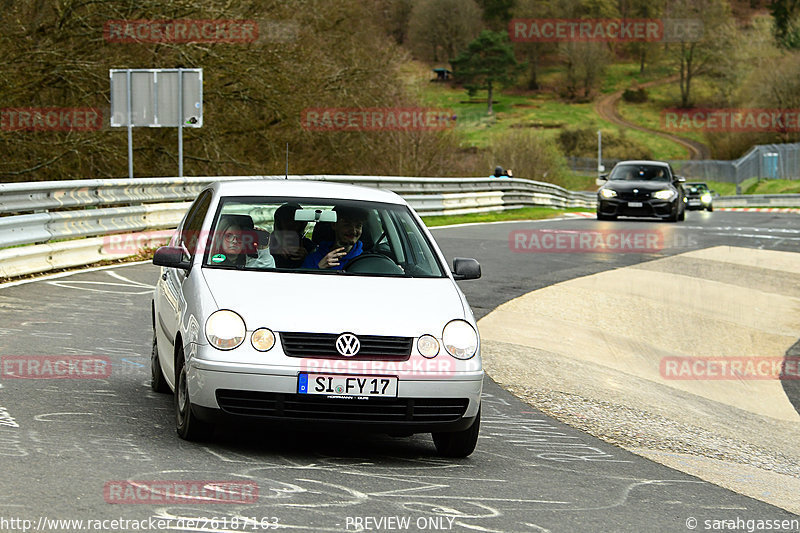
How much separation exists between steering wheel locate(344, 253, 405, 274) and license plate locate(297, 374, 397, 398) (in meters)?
1.13

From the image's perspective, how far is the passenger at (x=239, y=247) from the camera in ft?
23.9

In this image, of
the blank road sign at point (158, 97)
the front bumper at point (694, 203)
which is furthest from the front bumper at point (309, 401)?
the front bumper at point (694, 203)

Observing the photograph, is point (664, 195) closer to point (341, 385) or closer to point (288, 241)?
point (288, 241)

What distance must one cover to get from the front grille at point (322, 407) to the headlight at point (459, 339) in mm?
268

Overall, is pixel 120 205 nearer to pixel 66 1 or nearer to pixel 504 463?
pixel 66 1

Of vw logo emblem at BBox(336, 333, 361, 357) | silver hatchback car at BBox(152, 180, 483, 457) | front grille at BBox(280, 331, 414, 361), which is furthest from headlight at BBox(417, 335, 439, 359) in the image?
vw logo emblem at BBox(336, 333, 361, 357)

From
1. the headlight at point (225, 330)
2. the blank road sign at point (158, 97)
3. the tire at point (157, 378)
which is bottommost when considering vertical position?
the tire at point (157, 378)

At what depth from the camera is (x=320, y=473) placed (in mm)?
6152

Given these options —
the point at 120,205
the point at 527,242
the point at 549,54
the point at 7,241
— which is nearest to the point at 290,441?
the point at 7,241

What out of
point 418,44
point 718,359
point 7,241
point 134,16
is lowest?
point 718,359

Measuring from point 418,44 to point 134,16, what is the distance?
127 m

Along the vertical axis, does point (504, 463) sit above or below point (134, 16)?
below

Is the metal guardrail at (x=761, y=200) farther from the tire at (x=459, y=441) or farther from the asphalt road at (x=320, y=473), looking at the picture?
the tire at (x=459, y=441)

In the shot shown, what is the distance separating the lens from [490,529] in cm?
524
